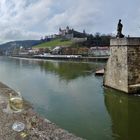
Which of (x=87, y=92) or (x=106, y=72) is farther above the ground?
(x=106, y=72)

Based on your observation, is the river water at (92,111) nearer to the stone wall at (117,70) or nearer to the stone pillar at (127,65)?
the stone wall at (117,70)

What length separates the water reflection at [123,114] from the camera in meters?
15.5

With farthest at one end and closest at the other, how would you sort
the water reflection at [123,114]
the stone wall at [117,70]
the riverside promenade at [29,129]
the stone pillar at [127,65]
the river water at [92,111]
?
the stone wall at [117,70], the stone pillar at [127,65], the river water at [92,111], the water reflection at [123,114], the riverside promenade at [29,129]

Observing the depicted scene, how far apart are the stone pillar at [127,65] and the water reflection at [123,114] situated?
32.0 inches

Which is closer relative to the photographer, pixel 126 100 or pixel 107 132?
pixel 107 132

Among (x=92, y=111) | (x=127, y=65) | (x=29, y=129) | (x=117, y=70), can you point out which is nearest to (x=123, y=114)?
(x=92, y=111)

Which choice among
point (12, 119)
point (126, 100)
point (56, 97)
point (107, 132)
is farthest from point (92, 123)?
point (56, 97)

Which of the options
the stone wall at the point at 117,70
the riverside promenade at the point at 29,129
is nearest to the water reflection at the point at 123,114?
the stone wall at the point at 117,70

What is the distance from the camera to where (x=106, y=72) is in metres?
29.0

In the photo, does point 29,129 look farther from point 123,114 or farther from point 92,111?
point 123,114

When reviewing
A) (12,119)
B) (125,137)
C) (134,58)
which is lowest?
(125,137)

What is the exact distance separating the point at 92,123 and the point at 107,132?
5.83 ft

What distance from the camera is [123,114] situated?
19.6 m

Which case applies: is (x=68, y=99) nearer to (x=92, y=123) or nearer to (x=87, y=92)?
(x=87, y=92)
